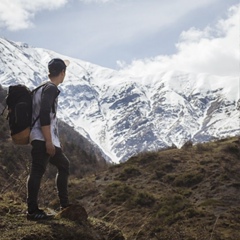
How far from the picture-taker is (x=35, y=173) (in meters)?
5.51

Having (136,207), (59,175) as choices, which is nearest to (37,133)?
(59,175)

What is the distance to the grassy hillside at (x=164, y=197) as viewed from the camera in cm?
1252

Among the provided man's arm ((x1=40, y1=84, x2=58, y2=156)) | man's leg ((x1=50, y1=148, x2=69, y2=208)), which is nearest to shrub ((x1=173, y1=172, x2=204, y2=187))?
man's leg ((x1=50, y1=148, x2=69, y2=208))

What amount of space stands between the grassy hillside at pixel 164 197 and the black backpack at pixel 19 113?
1.08m

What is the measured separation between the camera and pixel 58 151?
5.77m

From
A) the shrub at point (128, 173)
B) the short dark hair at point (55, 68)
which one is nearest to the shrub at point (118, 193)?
the shrub at point (128, 173)

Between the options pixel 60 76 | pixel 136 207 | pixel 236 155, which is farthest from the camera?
pixel 236 155

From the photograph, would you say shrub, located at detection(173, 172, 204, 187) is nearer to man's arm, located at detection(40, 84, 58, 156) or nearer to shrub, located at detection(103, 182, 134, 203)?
shrub, located at detection(103, 182, 134, 203)

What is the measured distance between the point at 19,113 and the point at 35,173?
2.64 ft

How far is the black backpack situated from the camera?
544cm

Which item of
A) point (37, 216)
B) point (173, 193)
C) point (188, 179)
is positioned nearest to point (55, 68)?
point (37, 216)

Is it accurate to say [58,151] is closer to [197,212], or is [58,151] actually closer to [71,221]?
[71,221]

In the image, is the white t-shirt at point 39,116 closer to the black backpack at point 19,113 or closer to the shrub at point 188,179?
the black backpack at point 19,113

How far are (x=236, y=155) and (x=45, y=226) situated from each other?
20986 millimetres
